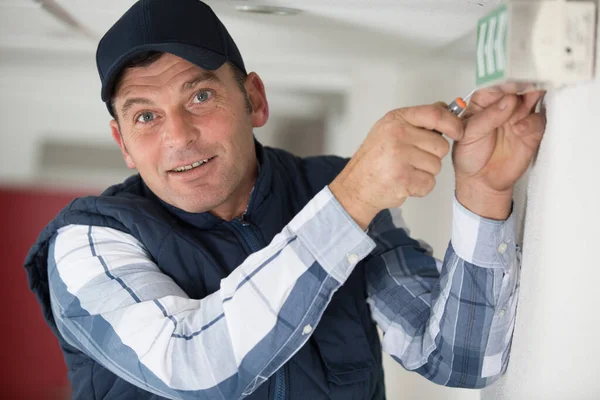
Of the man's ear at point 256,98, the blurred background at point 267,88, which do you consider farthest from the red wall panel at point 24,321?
the man's ear at point 256,98

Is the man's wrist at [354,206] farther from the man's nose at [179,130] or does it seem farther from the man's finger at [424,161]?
the man's nose at [179,130]

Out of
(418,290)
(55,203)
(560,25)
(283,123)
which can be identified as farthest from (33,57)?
(560,25)

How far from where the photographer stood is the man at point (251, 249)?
853 millimetres

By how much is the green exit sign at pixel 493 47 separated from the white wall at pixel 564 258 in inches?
3.1

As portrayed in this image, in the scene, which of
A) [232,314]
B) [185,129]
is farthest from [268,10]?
[232,314]

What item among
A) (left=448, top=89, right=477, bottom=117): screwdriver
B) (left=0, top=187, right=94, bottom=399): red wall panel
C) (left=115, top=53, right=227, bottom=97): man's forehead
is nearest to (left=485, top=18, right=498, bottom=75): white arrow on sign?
(left=448, top=89, right=477, bottom=117): screwdriver

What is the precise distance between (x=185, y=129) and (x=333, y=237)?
1.24ft

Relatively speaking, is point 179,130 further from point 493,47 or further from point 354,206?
point 493,47

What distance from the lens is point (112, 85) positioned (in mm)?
1142

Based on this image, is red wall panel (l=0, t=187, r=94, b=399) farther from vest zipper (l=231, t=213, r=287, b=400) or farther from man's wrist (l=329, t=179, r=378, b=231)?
man's wrist (l=329, t=179, r=378, b=231)

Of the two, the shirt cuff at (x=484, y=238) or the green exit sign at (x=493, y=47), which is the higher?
the green exit sign at (x=493, y=47)

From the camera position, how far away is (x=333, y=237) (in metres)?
0.87

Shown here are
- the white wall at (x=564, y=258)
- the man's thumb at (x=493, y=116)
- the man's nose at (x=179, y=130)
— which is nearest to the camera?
the white wall at (x=564, y=258)

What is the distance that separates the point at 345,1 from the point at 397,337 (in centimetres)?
57
